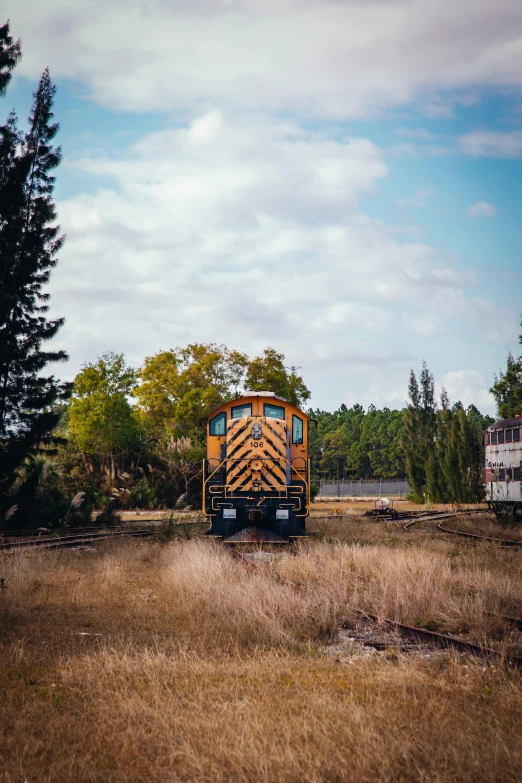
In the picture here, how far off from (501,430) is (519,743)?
24.9 meters

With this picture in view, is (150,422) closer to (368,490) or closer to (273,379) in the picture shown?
(273,379)

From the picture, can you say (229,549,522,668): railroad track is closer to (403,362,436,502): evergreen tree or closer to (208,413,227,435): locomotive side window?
(208,413,227,435): locomotive side window

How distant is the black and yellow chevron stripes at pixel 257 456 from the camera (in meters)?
15.9

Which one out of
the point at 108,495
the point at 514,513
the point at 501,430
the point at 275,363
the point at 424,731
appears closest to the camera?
the point at 424,731

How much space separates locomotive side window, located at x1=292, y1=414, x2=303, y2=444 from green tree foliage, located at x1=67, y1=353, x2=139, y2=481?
22.1m

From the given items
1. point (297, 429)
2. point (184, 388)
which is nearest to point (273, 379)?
point (184, 388)

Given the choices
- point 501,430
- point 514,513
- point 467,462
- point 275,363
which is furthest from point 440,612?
point 467,462

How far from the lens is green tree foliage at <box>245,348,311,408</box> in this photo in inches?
1745

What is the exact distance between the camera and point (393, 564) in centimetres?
1160

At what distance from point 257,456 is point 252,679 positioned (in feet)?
32.6

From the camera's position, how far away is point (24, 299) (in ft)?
73.0

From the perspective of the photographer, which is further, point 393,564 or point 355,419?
point 355,419

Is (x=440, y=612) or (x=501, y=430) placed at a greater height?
(x=501, y=430)

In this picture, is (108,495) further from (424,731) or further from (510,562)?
(424,731)
